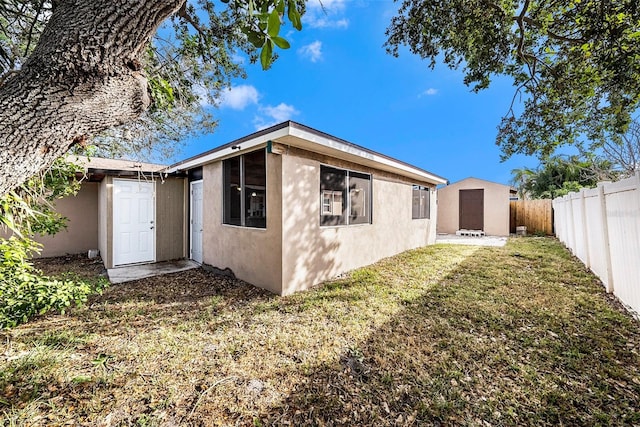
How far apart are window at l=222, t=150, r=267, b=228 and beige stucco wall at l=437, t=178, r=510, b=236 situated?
13193mm

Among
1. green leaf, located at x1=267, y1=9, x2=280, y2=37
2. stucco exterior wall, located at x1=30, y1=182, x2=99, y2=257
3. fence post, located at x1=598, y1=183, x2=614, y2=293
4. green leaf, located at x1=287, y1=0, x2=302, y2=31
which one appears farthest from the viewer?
stucco exterior wall, located at x1=30, y1=182, x2=99, y2=257

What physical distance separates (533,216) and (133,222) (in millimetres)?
17802

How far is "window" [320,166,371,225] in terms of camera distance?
5363 mm

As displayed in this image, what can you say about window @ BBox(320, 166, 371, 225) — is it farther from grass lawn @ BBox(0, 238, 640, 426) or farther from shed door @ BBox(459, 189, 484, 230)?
shed door @ BBox(459, 189, 484, 230)

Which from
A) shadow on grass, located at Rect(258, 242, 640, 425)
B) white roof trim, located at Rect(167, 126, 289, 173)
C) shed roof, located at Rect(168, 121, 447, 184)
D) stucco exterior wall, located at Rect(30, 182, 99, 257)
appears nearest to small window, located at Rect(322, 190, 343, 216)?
shed roof, located at Rect(168, 121, 447, 184)

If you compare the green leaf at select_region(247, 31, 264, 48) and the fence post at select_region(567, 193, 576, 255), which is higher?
the green leaf at select_region(247, 31, 264, 48)

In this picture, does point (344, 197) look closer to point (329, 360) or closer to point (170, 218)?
point (329, 360)

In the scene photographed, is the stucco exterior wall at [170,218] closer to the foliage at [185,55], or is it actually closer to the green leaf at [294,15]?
the foliage at [185,55]

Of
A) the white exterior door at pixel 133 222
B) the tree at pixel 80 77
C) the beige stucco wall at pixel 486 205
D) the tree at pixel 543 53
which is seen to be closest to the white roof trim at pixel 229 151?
the white exterior door at pixel 133 222

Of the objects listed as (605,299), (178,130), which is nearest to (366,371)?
(605,299)

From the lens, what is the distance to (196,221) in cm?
727

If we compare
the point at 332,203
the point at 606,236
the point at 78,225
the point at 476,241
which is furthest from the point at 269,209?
the point at 476,241

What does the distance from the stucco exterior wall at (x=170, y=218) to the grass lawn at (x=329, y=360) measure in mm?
2877

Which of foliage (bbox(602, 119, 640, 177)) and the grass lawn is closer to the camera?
the grass lawn
